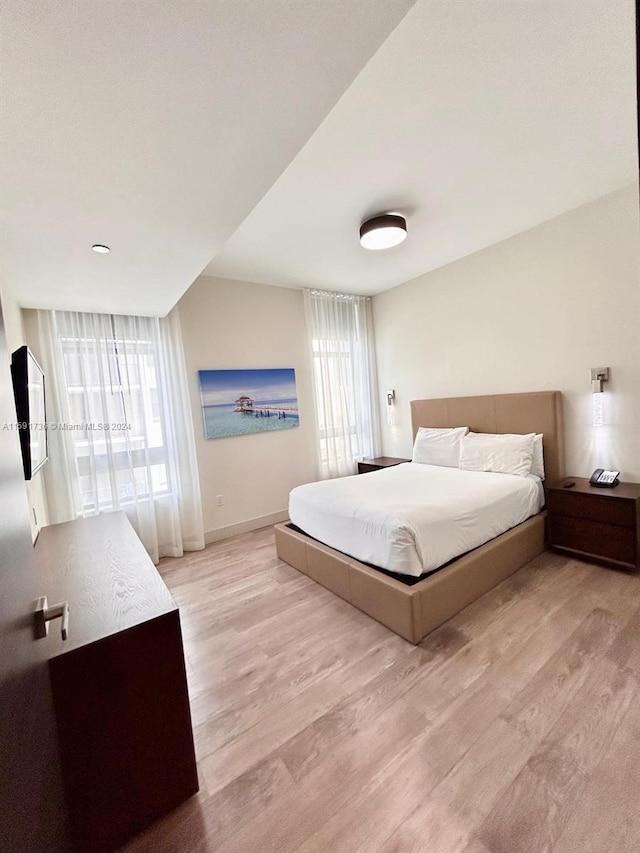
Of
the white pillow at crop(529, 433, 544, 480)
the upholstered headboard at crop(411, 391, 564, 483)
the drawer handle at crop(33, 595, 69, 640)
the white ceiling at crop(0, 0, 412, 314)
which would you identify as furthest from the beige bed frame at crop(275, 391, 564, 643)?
the white ceiling at crop(0, 0, 412, 314)

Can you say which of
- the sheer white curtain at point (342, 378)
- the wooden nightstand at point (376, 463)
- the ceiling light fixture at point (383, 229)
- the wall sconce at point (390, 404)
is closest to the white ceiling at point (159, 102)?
the ceiling light fixture at point (383, 229)

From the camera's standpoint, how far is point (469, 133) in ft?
6.14

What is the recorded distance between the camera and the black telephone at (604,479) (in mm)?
2672

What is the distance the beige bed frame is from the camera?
78.6 inches

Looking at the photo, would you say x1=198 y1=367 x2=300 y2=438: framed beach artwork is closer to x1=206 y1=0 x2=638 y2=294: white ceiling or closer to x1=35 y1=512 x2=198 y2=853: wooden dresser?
x1=206 y1=0 x2=638 y2=294: white ceiling

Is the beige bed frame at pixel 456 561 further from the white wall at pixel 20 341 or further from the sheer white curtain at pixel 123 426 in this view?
the white wall at pixel 20 341

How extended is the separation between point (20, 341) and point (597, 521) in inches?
180

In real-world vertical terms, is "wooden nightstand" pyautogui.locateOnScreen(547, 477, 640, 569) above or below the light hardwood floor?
above

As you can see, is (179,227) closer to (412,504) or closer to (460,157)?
(460,157)

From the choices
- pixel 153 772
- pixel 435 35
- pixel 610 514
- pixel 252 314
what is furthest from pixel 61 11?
pixel 610 514

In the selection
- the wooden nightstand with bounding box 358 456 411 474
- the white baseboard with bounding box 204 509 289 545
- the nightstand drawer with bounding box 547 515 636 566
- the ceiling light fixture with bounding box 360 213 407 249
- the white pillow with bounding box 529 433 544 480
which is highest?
the ceiling light fixture with bounding box 360 213 407 249

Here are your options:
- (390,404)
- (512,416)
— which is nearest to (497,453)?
(512,416)

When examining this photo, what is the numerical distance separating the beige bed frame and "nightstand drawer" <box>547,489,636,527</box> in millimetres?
198

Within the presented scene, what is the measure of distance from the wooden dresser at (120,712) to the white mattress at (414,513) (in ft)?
4.21
